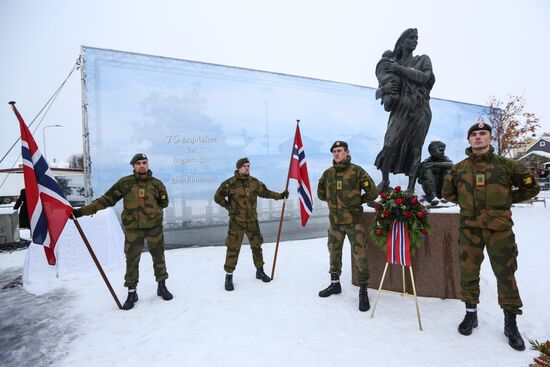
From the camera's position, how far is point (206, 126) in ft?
26.2

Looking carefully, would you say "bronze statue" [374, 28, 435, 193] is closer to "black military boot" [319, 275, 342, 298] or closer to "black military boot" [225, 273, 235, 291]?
"black military boot" [319, 275, 342, 298]

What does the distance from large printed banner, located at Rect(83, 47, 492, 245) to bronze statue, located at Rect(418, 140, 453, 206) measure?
4.75 meters

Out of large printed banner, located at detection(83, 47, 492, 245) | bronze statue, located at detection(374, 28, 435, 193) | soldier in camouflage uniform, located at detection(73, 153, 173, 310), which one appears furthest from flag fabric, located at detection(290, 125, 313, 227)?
large printed banner, located at detection(83, 47, 492, 245)

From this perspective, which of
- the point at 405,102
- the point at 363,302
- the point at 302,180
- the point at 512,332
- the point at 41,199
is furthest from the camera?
the point at 302,180

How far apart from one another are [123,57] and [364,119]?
289 inches

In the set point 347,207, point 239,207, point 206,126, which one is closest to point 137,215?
point 239,207

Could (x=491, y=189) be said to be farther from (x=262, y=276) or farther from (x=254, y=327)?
(x=262, y=276)

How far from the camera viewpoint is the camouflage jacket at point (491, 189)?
2906 mm

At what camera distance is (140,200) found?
4.21 meters

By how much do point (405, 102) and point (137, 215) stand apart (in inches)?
166

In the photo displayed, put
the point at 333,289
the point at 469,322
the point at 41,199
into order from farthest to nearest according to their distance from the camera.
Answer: the point at 333,289, the point at 41,199, the point at 469,322

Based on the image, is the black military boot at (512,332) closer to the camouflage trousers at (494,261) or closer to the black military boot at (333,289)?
the camouflage trousers at (494,261)

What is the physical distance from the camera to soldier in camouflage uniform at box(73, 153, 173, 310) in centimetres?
418

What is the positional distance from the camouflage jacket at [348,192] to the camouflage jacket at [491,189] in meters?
1.07
